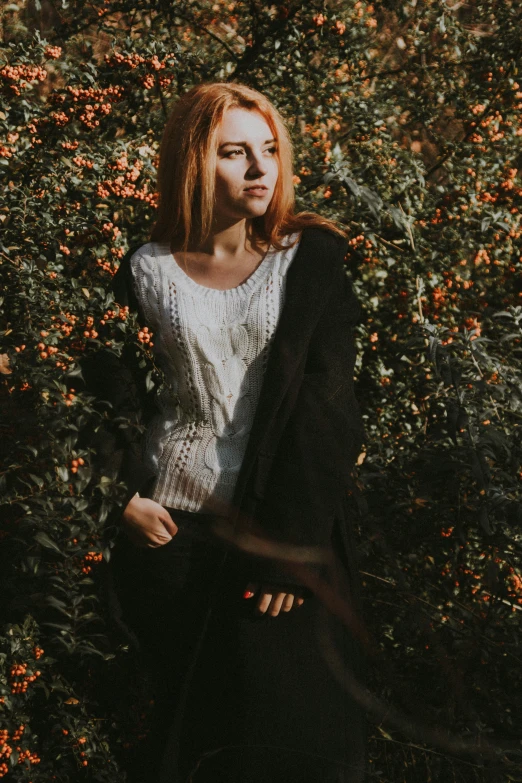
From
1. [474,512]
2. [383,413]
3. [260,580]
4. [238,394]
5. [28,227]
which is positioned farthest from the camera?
[383,413]

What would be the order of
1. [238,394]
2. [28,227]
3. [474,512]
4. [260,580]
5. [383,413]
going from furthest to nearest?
[383,413]
[474,512]
[28,227]
[238,394]
[260,580]

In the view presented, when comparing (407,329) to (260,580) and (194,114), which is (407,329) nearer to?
(194,114)

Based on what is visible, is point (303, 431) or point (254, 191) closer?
point (303, 431)

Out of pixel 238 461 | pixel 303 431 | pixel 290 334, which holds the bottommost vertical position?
pixel 238 461

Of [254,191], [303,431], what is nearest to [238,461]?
[303,431]

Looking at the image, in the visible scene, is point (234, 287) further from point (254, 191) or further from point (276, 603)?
point (276, 603)

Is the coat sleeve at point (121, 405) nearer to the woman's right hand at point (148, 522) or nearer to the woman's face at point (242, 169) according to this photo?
the woman's right hand at point (148, 522)

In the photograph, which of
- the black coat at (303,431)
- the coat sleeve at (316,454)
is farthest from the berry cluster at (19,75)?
the coat sleeve at (316,454)

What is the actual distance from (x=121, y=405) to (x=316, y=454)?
1.55 feet

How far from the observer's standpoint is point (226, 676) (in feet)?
5.87

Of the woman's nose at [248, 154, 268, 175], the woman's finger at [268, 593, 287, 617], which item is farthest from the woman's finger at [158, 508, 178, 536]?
the woman's nose at [248, 154, 268, 175]

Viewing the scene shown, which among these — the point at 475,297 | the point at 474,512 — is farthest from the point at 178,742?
the point at 475,297

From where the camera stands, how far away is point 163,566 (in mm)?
1894

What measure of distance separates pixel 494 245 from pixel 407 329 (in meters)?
0.43
